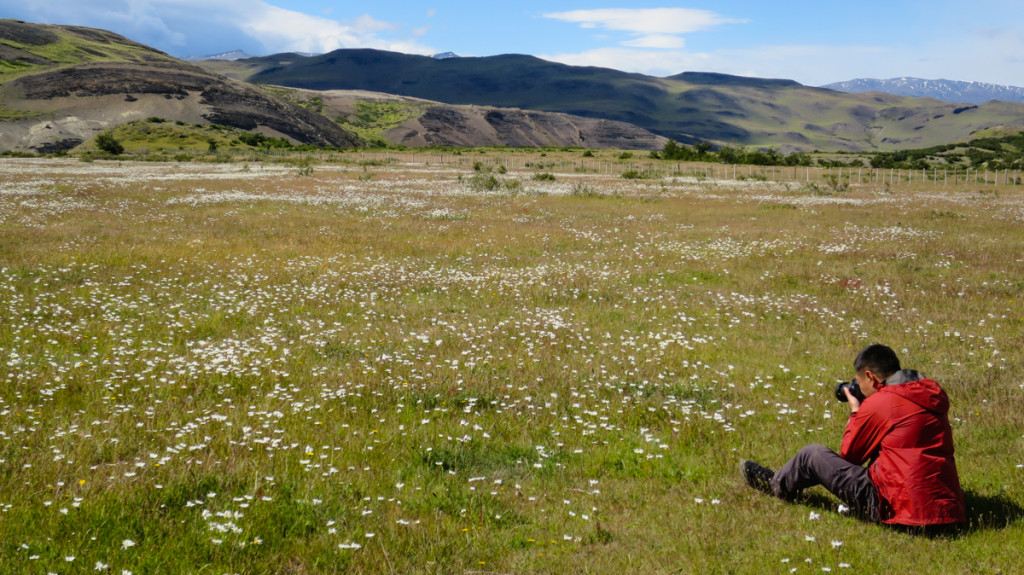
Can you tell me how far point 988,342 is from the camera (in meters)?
12.0

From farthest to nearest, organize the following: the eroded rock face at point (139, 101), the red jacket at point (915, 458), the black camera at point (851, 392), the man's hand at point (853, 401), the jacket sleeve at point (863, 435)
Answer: the eroded rock face at point (139, 101), the black camera at point (851, 392), the man's hand at point (853, 401), the jacket sleeve at point (863, 435), the red jacket at point (915, 458)

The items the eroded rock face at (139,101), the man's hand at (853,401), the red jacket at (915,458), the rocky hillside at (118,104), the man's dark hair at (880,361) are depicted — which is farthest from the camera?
the eroded rock face at (139,101)

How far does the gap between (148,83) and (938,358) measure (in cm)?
20453

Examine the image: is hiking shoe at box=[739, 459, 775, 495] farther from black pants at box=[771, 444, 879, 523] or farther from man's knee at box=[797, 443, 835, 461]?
man's knee at box=[797, 443, 835, 461]

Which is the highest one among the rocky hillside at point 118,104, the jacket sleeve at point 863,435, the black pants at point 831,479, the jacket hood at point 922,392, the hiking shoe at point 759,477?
the rocky hillside at point 118,104

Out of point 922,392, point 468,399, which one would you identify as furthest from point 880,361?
point 468,399

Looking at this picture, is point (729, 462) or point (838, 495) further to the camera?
point (729, 462)

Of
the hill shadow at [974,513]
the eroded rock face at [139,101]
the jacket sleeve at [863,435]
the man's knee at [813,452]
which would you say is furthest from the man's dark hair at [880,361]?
the eroded rock face at [139,101]

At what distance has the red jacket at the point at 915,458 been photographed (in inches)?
218

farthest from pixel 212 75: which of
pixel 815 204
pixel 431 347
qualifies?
pixel 431 347

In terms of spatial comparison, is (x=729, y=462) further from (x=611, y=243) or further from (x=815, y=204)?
(x=815, y=204)

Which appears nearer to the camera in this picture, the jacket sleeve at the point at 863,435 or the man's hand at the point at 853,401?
the jacket sleeve at the point at 863,435

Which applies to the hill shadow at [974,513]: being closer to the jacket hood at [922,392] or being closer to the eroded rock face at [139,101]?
the jacket hood at [922,392]

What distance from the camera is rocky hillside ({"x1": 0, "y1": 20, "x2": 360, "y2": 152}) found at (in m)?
141
